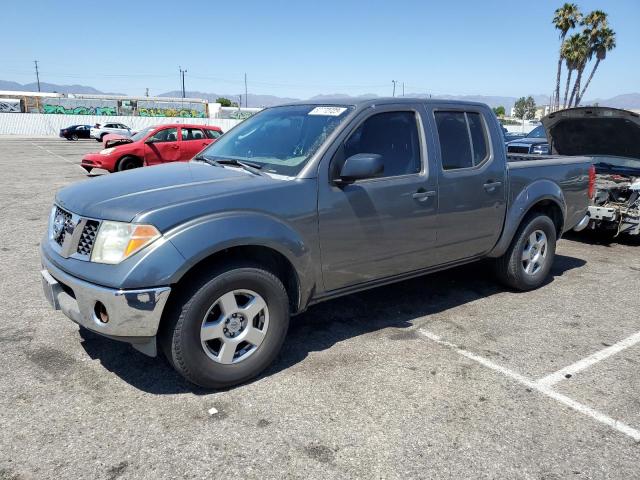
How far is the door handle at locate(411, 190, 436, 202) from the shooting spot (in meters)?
4.03

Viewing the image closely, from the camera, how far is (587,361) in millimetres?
3797

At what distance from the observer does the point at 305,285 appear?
3520mm

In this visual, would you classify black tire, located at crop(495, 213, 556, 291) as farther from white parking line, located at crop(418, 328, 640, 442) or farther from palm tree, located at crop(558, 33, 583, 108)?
palm tree, located at crop(558, 33, 583, 108)

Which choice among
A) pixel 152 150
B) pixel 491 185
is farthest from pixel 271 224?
pixel 152 150

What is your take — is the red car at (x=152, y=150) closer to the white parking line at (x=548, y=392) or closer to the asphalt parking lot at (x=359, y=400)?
the asphalt parking lot at (x=359, y=400)

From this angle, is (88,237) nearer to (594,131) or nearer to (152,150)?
(594,131)

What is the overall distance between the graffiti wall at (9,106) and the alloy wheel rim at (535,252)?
60.8 meters

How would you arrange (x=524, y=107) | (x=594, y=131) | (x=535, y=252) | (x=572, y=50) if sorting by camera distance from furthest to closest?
(x=524, y=107) → (x=572, y=50) → (x=594, y=131) → (x=535, y=252)

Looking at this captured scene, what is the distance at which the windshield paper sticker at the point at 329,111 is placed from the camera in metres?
3.86

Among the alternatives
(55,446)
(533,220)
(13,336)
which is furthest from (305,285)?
(533,220)

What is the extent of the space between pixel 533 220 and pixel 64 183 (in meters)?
11.8

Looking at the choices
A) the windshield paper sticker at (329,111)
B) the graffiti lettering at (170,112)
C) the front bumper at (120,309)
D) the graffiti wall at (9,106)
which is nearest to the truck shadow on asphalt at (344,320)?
the front bumper at (120,309)

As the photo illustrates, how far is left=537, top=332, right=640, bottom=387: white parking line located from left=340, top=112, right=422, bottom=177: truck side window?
1796 mm

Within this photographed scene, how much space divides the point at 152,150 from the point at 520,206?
12.1 metres
